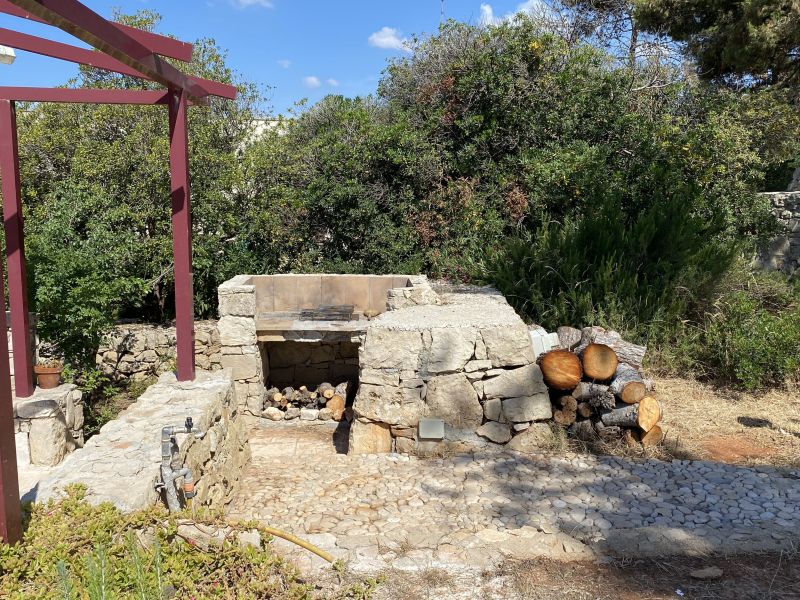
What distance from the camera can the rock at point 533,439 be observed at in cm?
544

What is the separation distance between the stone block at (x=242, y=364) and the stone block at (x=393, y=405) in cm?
257

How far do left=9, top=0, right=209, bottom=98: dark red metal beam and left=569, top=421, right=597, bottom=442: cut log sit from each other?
4.36 metres

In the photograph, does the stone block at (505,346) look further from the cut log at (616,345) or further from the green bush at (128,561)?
the green bush at (128,561)

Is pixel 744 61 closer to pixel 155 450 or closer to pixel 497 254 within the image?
pixel 497 254

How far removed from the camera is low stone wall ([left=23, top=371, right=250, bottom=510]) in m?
3.01

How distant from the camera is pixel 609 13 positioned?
12.8m

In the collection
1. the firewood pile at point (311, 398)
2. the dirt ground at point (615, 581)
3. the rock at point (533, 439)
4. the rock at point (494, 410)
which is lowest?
the firewood pile at point (311, 398)

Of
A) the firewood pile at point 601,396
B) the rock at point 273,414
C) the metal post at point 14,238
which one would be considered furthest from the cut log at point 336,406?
the metal post at point 14,238

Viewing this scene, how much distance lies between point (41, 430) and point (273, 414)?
3.16m

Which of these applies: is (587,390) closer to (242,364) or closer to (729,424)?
(729,424)

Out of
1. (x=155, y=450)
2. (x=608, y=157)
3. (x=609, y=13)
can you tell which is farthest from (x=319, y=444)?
(x=609, y=13)

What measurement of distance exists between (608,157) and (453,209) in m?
2.57

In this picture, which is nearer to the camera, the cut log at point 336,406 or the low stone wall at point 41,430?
the low stone wall at point 41,430

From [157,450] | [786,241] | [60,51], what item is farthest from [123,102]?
[786,241]
